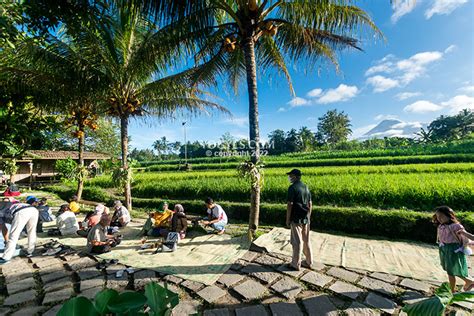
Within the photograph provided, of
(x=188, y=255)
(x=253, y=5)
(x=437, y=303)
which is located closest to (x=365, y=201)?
(x=188, y=255)

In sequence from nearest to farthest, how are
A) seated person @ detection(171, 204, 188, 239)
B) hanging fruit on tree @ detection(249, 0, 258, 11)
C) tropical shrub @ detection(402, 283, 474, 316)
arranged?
tropical shrub @ detection(402, 283, 474, 316) → hanging fruit on tree @ detection(249, 0, 258, 11) → seated person @ detection(171, 204, 188, 239)

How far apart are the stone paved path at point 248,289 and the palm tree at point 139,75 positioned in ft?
13.0

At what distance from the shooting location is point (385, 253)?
161 inches

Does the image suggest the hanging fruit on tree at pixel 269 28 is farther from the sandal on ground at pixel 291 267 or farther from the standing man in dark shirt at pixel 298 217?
the sandal on ground at pixel 291 267

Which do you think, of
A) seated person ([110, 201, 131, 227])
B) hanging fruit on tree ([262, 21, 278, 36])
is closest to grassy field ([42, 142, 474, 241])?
seated person ([110, 201, 131, 227])

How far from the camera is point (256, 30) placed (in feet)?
15.4

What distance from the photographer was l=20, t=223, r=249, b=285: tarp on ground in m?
3.63

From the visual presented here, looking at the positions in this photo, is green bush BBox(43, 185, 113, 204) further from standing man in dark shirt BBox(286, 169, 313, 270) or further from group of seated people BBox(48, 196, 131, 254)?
standing man in dark shirt BBox(286, 169, 313, 270)

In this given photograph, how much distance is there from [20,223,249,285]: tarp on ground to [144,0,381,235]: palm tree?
2.64 feet

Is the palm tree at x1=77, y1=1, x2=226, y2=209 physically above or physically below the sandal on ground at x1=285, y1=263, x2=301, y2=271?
above

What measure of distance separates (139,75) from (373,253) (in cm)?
730

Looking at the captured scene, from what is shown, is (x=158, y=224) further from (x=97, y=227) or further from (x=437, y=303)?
(x=437, y=303)

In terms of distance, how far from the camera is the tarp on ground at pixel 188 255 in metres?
3.63

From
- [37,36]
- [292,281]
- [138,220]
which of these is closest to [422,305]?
[292,281]
